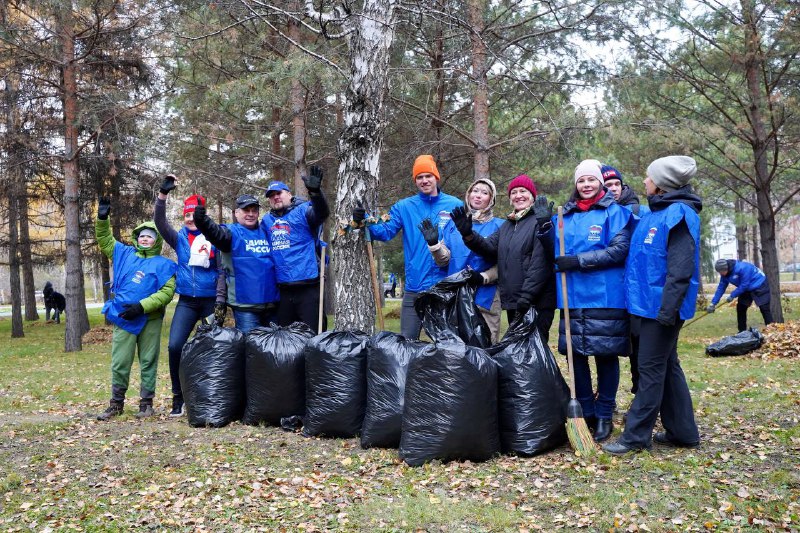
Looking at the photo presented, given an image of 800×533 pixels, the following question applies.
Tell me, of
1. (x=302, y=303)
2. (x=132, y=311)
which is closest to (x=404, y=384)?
(x=302, y=303)

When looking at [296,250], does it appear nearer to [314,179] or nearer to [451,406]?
[314,179]

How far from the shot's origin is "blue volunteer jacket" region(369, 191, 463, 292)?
4930 millimetres

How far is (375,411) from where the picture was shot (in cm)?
427

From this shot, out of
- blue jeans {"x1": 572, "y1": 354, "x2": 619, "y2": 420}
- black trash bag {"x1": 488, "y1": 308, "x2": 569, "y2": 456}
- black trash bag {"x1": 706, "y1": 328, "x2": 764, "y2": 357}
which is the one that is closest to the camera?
black trash bag {"x1": 488, "y1": 308, "x2": 569, "y2": 456}

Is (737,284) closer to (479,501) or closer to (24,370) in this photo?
(479,501)

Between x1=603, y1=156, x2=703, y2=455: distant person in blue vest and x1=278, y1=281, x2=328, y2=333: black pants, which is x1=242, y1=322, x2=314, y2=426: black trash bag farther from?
x1=603, y1=156, x2=703, y2=455: distant person in blue vest

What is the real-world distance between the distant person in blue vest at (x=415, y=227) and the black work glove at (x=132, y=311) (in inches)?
77.8

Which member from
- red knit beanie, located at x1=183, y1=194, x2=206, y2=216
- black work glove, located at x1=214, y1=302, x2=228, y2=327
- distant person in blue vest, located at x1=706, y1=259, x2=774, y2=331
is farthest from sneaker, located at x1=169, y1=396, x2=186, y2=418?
distant person in blue vest, located at x1=706, y1=259, x2=774, y2=331

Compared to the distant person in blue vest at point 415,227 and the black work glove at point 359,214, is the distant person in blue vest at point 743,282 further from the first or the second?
the black work glove at point 359,214

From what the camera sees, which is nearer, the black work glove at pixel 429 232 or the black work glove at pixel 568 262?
the black work glove at pixel 568 262

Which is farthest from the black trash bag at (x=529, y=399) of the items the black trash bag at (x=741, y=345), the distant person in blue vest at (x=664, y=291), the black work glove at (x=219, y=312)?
the black trash bag at (x=741, y=345)

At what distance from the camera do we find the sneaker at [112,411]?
18.3 feet

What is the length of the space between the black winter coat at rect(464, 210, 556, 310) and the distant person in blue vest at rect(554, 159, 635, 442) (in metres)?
0.10

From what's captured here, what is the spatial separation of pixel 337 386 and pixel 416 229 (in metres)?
1.32
